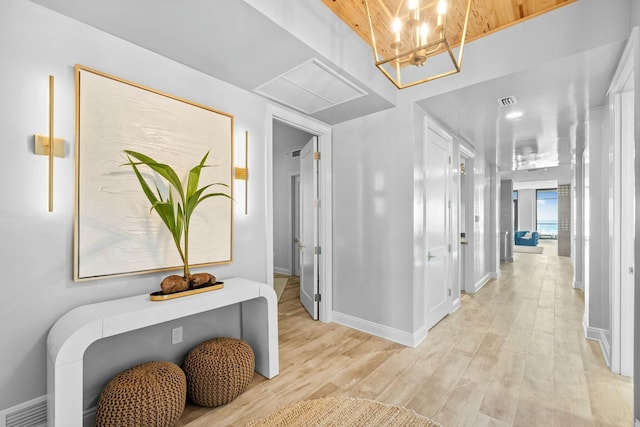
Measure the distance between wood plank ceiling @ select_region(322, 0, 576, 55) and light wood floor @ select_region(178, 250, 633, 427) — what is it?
8.78 ft

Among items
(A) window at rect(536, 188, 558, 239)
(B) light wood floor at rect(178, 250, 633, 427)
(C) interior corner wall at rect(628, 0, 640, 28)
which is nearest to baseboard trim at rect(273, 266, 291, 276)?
(B) light wood floor at rect(178, 250, 633, 427)

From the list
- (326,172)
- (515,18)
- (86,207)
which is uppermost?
(515,18)

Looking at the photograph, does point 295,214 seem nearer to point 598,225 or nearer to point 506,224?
point 598,225

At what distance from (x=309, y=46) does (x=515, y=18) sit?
1.62m

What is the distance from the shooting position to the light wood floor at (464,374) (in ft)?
6.01

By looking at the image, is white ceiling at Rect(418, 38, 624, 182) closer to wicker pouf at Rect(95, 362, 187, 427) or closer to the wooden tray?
the wooden tray

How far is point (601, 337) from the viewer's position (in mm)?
2732

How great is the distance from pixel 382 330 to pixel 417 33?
8.60 ft

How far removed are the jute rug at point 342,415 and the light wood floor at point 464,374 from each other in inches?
3.0

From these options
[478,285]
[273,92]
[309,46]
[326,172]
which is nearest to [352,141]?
[326,172]

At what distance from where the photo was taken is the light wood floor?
183cm

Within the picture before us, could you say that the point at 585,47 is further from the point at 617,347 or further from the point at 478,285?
the point at 478,285

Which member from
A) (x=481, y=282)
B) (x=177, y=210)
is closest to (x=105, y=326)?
(x=177, y=210)

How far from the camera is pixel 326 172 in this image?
11.2 feet
